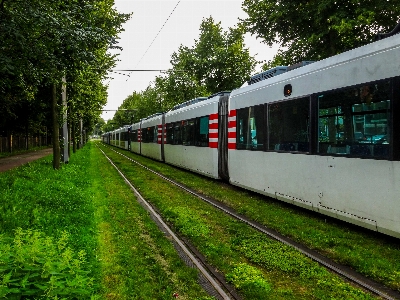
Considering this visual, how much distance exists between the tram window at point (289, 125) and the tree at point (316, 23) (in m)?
10.9

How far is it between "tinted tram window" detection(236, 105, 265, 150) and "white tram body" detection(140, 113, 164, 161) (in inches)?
552

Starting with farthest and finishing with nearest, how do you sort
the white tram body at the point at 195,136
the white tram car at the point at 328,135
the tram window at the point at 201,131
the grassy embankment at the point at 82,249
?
the tram window at the point at 201,131, the white tram body at the point at 195,136, the white tram car at the point at 328,135, the grassy embankment at the point at 82,249

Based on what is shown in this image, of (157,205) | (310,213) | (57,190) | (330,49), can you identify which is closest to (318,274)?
(310,213)

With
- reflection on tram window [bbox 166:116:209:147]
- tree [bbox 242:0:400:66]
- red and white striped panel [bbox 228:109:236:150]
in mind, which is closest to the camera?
red and white striped panel [bbox 228:109:236:150]

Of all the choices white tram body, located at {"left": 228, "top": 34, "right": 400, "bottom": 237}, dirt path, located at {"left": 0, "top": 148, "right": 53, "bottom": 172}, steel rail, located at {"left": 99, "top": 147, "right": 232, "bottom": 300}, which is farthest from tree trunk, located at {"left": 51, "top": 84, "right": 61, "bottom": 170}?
white tram body, located at {"left": 228, "top": 34, "right": 400, "bottom": 237}

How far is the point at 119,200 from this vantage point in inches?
426

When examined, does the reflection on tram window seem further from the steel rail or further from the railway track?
the railway track

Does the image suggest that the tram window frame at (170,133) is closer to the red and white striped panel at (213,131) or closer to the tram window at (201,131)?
the tram window at (201,131)

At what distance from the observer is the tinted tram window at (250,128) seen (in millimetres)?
10755

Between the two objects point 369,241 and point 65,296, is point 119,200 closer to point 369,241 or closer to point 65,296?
point 369,241

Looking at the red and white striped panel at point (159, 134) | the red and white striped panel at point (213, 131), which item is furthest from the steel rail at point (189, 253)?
the red and white striped panel at point (159, 134)

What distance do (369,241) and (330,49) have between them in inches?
660

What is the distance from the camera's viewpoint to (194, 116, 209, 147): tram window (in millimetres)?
→ 15836

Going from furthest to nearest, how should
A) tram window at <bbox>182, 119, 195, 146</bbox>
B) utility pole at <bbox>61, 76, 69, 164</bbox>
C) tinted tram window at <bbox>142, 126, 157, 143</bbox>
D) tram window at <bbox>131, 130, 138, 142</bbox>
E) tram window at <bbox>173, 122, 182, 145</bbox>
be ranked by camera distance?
1. tram window at <bbox>131, 130, 138, 142</bbox>
2. tinted tram window at <bbox>142, 126, 157, 143</bbox>
3. tram window at <bbox>173, 122, 182, 145</bbox>
4. tram window at <bbox>182, 119, 195, 146</bbox>
5. utility pole at <bbox>61, 76, 69, 164</bbox>
